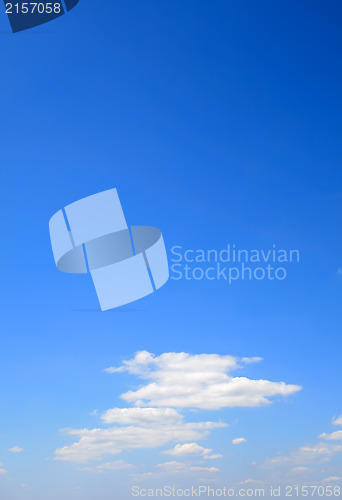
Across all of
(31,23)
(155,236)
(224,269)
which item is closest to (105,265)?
(155,236)

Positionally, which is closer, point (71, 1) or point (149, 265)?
point (149, 265)

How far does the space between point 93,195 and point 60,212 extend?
1.61 feet

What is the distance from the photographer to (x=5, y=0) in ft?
17.8

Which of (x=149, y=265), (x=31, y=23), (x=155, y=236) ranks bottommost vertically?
(x=149, y=265)

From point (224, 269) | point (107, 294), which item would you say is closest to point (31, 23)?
point (107, 294)

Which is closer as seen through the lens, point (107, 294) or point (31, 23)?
point (107, 294)

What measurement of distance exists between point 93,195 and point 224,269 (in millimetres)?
2026

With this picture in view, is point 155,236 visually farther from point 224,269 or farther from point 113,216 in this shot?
point 224,269

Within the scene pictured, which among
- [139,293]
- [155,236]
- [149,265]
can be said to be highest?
[155,236]

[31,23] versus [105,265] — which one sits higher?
[31,23]

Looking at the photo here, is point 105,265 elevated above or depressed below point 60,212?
below

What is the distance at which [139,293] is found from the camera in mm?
5125

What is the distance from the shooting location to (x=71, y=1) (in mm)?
5609

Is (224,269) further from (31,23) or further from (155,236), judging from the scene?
(31,23)
